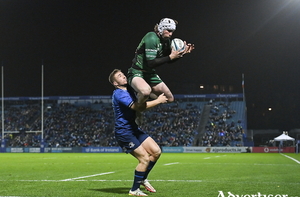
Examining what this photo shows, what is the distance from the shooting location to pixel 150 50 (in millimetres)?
8367

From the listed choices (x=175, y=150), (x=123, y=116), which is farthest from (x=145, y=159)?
(x=175, y=150)

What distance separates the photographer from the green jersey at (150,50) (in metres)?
8.39

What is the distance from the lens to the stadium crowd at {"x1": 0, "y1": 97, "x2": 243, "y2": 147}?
52.2 meters

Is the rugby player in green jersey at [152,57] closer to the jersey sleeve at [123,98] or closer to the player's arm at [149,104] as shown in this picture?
the player's arm at [149,104]

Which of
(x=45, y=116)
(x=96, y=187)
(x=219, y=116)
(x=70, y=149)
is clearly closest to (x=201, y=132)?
(x=219, y=116)

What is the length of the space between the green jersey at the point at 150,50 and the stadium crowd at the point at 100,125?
4145cm

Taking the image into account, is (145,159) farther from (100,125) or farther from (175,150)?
(100,125)

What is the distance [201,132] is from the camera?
53.8m

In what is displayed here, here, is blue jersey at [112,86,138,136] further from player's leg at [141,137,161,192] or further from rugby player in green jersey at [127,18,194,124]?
player's leg at [141,137,161,192]

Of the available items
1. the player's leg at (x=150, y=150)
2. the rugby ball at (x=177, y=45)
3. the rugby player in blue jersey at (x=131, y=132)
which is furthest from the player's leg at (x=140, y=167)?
the rugby ball at (x=177, y=45)

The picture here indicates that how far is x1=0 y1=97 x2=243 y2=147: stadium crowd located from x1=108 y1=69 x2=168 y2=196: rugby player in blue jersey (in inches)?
1640

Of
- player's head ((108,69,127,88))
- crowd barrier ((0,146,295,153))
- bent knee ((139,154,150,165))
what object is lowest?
crowd barrier ((0,146,295,153))

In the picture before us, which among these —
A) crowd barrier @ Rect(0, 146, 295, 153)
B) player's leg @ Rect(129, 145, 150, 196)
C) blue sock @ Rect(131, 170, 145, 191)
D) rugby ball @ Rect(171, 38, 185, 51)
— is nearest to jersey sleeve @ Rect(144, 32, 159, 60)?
rugby ball @ Rect(171, 38, 185, 51)

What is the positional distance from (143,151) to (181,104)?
171 feet
